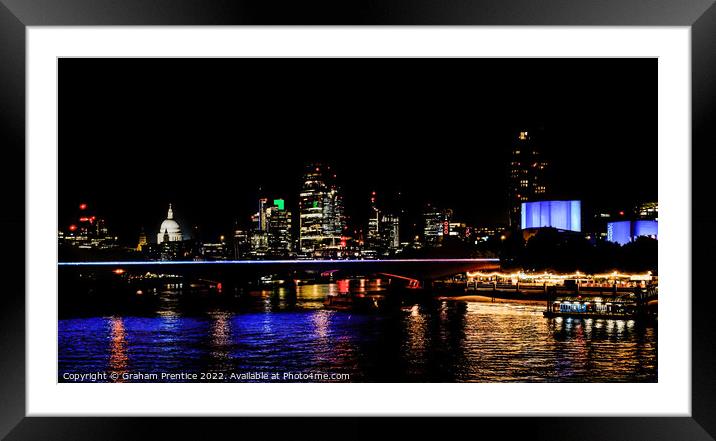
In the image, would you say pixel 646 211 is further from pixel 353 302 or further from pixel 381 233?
pixel 353 302

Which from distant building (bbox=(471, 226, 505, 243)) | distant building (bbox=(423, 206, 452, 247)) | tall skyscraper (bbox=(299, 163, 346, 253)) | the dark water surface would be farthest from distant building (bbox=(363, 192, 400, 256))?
distant building (bbox=(471, 226, 505, 243))

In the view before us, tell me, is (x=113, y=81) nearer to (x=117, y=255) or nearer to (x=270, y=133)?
(x=270, y=133)

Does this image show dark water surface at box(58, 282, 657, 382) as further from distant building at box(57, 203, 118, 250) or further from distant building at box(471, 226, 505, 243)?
distant building at box(471, 226, 505, 243)

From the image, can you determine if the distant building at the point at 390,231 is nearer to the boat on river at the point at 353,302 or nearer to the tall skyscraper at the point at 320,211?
the tall skyscraper at the point at 320,211

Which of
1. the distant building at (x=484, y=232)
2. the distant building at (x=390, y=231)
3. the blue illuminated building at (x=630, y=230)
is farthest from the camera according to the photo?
the distant building at (x=484, y=232)
